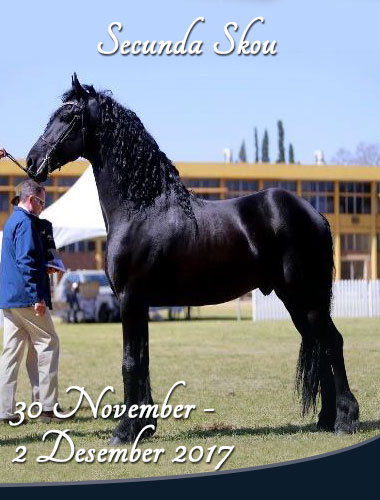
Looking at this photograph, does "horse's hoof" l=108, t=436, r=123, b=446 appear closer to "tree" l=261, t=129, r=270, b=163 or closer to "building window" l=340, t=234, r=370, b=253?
"tree" l=261, t=129, r=270, b=163

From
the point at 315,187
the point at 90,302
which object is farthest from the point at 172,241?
the point at 90,302

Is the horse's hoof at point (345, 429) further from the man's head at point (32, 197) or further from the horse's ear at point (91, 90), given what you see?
the man's head at point (32, 197)

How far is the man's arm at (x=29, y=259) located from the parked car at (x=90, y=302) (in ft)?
60.3

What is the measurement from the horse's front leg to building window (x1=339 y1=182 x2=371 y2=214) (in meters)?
8.23

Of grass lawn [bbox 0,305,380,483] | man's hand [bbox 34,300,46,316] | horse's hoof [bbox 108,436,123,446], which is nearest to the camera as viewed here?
grass lawn [bbox 0,305,380,483]

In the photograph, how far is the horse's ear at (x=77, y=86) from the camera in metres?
6.15

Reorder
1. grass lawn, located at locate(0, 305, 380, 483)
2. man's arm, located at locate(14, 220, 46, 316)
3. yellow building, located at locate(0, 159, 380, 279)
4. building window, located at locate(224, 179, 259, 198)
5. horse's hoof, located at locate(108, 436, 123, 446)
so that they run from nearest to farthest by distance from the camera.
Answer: grass lawn, located at locate(0, 305, 380, 483) < horse's hoof, located at locate(108, 436, 123, 446) < man's arm, located at locate(14, 220, 46, 316) < yellow building, located at locate(0, 159, 380, 279) < building window, located at locate(224, 179, 259, 198)

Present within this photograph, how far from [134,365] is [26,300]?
5.79 feet

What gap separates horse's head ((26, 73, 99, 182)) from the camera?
20.3 feet

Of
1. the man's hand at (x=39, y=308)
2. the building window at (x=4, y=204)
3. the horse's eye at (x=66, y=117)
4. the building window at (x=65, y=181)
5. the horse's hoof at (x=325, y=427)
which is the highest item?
the building window at (x=65, y=181)

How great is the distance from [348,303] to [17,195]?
18544mm

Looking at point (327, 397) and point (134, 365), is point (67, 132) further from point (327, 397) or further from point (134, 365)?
point (327, 397)

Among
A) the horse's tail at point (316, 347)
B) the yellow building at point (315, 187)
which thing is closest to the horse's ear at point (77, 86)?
the yellow building at point (315, 187)

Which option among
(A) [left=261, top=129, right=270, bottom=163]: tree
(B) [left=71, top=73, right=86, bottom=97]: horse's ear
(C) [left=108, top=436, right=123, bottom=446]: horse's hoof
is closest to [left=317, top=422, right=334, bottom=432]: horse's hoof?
(C) [left=108, top=436, right=123, bottom=446]: horse's hoof
